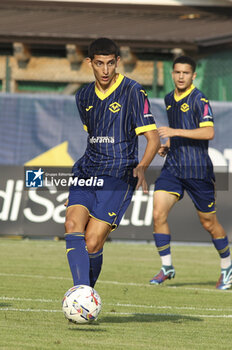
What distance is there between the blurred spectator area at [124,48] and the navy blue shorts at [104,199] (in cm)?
1183

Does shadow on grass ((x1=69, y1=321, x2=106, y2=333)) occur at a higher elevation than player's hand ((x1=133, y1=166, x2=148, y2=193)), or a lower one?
lower

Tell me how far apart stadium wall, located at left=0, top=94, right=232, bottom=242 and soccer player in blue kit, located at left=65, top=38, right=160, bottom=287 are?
883 centimetres

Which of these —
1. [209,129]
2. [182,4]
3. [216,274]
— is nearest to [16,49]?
[182,4]

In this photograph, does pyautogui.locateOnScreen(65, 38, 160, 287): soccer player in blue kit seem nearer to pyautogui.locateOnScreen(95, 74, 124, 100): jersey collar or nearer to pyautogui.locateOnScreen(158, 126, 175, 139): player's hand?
pyautogui.locateOnScreen(95, 74, 124, 100): jersey collar

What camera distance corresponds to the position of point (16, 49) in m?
20.4

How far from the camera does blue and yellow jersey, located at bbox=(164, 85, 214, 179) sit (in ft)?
34.9

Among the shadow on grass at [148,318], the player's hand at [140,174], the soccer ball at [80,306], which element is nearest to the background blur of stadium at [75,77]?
the shadow on grass at [148,318]

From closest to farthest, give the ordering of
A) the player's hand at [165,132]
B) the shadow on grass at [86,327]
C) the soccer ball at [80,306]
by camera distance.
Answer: the soccer ball at [80,306], the shadow on grass at [86,327], the player's hand at [165,132]

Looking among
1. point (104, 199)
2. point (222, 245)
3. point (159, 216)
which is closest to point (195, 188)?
point (159, 216)

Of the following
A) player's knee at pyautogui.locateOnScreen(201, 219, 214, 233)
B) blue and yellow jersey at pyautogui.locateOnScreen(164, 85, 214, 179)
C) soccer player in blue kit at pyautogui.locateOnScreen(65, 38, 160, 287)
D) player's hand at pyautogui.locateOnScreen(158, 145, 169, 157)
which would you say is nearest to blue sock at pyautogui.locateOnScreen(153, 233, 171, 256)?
player's knee at pyautogui.locateOnScreen(201, 219, 214, 233)

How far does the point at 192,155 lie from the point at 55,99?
23.7ft

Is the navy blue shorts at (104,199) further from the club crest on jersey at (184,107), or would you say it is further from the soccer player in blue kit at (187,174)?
the club crest on jersey at (184,107)

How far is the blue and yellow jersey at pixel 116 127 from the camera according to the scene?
7.40 m

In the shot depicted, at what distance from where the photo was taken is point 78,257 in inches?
278
